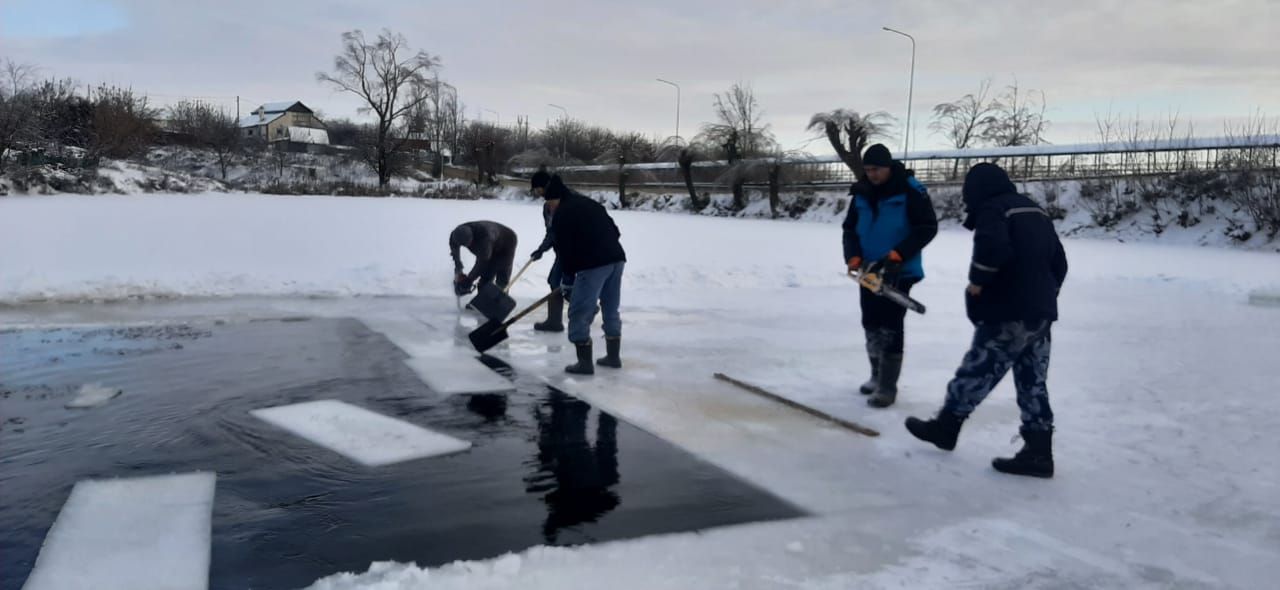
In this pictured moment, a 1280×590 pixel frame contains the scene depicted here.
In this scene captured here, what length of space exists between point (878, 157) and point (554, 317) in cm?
395

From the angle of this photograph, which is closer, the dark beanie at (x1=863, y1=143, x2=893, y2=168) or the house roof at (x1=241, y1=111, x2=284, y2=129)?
the dark beanie at (x1=863, y1=143, x2=893, y2=168)

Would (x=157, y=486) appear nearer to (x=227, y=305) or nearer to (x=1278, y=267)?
(x=227, y=305)

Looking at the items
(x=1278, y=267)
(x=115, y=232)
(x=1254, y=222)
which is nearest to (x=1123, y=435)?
(x=1278, y=267)

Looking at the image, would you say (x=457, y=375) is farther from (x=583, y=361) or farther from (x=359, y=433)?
(x=359, y=433)

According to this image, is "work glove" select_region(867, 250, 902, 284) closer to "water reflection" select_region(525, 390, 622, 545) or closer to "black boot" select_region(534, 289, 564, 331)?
"water reflection" select_region(525, 390, 622, 545)

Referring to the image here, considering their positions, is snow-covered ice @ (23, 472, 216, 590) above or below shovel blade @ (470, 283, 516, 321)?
below

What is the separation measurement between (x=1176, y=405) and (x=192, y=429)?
20.2 feet

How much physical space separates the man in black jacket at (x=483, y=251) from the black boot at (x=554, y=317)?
0.68 metres

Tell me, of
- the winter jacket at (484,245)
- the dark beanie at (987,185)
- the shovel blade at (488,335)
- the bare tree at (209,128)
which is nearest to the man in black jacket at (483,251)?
the winter jacket at (484,245)

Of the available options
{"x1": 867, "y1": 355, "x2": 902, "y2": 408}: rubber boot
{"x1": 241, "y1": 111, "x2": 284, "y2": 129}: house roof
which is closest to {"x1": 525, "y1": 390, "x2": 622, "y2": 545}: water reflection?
{"x1": 867, "y1": 355, "x2": 902, "y2": 408}: rubber boot

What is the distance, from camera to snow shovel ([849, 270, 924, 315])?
502 cm

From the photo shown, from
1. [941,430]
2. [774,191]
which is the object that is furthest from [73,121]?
[941,430]

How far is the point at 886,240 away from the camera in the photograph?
5.34m

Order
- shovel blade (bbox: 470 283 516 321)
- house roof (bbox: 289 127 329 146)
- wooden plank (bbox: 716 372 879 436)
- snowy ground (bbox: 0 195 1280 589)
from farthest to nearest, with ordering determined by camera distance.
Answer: house roof (bbox: 289 127 329 146) → shovel blade (bbox: 470 283 516 321) → wooden plank (bbox: 716 372 879 436) → snowy ground (bbox: 0 195 1280 589)
